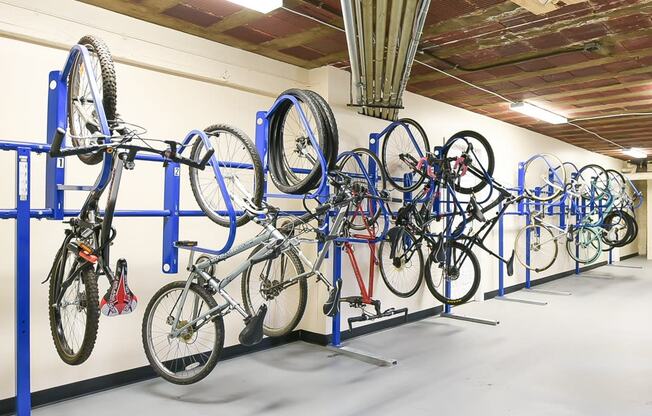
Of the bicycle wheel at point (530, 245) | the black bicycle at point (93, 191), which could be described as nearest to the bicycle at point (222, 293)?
the black bicycle at point (93, 191)

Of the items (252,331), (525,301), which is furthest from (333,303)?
(525,301)

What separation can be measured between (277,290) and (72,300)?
1324 millimetres

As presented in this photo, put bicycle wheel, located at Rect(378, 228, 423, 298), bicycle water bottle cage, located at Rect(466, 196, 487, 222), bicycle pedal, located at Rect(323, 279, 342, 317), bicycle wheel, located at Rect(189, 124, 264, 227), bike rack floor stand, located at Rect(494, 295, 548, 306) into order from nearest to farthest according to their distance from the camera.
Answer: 1. bicycle wheel, located at Rect(189, 124, 264, 227)
2. bicycle pedal, located at Rect(323, 279, 342, 317)
3. bicycle water bottle cage, located at Rect(466, 196, 487, 222)
4. bicycle wheel, located at Rect(378, 228, 423, 298)
5. bike rack floor stand, located at Rect(494, 295, 548, 306)

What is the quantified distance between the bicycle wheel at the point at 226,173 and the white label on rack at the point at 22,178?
879 millimetres

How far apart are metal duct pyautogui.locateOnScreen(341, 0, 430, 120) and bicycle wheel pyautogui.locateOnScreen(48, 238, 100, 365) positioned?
1.94m

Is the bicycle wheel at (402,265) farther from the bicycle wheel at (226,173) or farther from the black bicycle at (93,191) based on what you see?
the black bicycle at (93,191)

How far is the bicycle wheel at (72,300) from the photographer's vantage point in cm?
222

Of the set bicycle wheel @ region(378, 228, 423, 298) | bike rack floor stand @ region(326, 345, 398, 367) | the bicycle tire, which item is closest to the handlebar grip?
the bicycle tire

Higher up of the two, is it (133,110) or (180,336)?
(133,110)

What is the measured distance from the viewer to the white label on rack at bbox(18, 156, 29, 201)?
7.55 ft

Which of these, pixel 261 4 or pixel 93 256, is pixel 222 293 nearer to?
pixel 93 256

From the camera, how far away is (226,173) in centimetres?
296

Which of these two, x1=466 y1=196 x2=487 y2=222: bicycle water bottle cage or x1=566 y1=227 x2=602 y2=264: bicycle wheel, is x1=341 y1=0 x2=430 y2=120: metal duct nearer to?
x1=466 y1=196 x2=487 y2=222: bicycle water bottle cage

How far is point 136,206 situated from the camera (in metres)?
3.43
